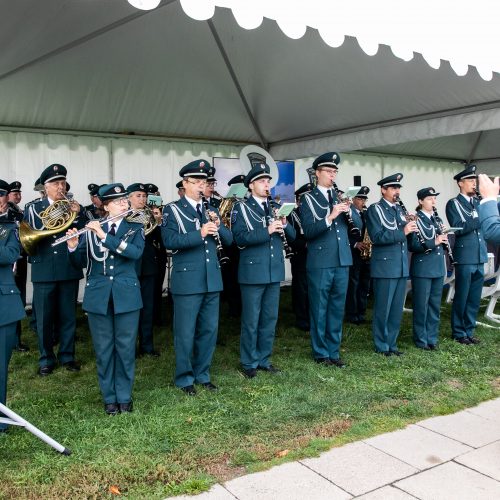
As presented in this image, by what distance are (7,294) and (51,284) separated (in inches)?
63.2

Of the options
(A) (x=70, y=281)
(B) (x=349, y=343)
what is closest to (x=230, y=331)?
(B) (x=349, y=343)

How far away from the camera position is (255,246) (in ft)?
17.5

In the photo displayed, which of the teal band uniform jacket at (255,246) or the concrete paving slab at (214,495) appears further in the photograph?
the teal band uniform jacket at (255,246)

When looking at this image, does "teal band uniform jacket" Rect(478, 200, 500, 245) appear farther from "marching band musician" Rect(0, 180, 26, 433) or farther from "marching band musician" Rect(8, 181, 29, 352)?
"marching band musician" Rect(8, 181, 29, 352)

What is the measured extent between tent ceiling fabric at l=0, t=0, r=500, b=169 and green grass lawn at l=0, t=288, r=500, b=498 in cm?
329

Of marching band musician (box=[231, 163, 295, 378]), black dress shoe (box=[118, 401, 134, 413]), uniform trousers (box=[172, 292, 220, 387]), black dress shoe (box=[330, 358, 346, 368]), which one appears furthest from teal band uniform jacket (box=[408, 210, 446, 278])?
black dress shoe (box=[118, 401, 134, 413])

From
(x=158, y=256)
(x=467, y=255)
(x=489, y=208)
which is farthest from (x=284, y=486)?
(x=467, y=255)

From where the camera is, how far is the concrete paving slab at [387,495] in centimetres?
302

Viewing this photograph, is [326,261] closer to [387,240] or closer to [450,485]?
[387,240]

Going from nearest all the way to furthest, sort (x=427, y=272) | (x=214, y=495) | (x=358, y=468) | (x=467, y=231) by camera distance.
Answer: (x=214, y=495), (x=358, y=468), (x=427, y=272), (x=467, y=231)

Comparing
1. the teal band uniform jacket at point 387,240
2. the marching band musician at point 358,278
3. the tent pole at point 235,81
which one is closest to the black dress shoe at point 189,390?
the teal band uniform jacket at point 387,240

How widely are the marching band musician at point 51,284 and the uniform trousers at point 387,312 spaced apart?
3388mm

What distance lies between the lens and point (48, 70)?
6637mm

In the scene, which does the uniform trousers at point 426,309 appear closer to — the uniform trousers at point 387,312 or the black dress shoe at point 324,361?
the uniform trousers at point 387,312
